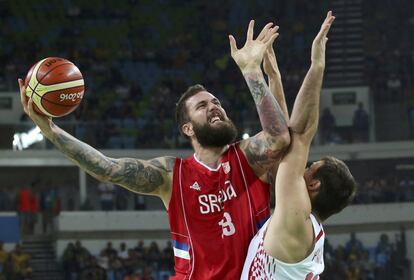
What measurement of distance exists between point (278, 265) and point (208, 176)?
2.37 feet

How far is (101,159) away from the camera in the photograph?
504 cm

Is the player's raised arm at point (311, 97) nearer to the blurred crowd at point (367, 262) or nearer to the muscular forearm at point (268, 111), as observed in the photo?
the muscular forearm at point (268, 111)

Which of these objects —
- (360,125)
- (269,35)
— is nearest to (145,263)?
(360,125)

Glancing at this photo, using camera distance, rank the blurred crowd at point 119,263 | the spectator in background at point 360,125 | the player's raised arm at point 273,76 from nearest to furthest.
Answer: the player's raised arm at point 273,76, the blurred crowd at point 119,263, the spectator in background at point 360,125

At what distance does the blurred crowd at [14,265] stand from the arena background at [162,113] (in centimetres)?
3

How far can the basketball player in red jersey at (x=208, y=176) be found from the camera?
4.88 m

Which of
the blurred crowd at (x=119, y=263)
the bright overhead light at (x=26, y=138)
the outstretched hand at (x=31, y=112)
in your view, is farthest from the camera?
the bright overhead light at (x=26, y=138)

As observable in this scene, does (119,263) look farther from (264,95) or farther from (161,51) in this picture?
(264,95)

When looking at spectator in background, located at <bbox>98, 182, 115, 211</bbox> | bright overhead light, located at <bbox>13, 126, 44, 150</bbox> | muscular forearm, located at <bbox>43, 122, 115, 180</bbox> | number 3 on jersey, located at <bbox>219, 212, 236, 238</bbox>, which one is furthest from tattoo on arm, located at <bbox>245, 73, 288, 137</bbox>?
spectator in background, located at <bbox>98, 182, 115, 211</bbox>

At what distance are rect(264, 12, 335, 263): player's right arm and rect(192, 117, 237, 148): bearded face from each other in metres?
0.38

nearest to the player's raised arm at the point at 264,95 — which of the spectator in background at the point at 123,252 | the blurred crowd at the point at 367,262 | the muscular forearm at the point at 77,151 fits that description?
the muscular forearm at the point at 77,151

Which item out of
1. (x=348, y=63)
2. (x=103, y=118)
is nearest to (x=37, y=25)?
(x=103, y=118)

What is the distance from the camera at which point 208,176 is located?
5.06 metres

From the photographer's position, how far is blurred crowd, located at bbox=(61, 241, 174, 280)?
15.8 m
